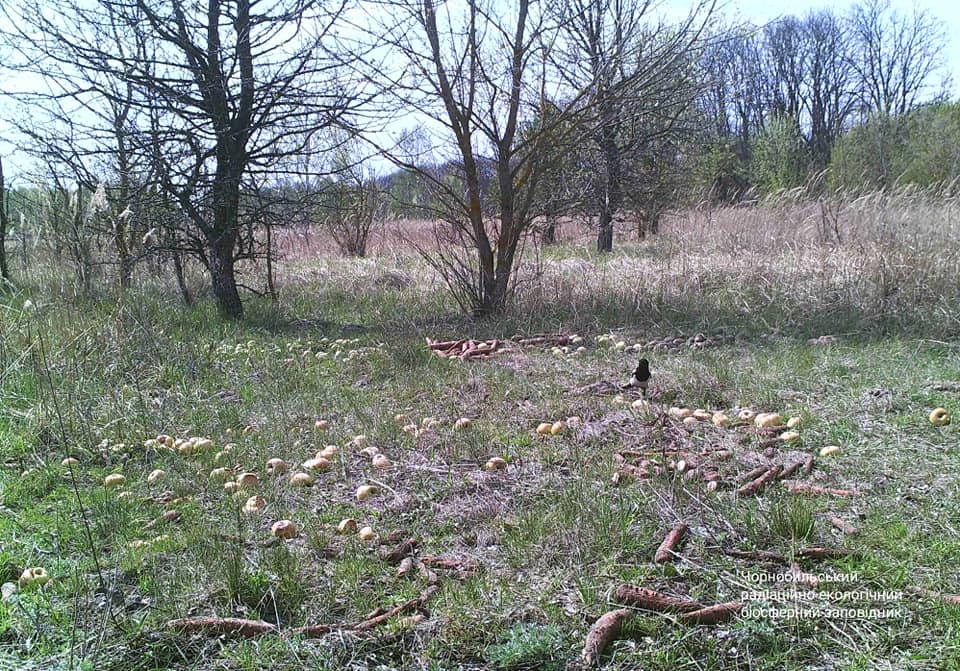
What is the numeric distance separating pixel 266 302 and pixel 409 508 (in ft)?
21.7

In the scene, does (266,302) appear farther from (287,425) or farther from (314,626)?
(314,626)

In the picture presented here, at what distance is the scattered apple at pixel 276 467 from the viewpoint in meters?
3.33

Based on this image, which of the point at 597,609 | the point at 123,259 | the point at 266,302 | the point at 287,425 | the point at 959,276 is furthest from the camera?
the point at 266,302

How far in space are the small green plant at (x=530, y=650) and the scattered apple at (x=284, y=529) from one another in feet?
3.56

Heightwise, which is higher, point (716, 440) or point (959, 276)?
point (959, 276)

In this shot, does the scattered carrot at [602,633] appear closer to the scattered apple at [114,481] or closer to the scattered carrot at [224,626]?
the scattered carrot at [224,626]

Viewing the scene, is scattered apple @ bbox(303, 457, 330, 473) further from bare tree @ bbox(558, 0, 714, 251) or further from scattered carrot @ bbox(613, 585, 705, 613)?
bare tree @ bbox(558, 0, 714, 251)

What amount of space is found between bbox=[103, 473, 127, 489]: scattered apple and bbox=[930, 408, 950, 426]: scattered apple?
3.95m

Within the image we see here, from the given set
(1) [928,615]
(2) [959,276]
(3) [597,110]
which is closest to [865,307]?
(2) [959,276]

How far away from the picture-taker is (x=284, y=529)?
267 centimetres

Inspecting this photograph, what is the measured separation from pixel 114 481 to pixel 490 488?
181cm

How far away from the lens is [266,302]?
29.2 feet

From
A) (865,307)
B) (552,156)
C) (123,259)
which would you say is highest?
(552,156)

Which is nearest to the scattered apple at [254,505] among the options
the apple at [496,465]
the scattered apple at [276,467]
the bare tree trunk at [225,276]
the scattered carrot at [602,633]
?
the scattered apple at [276,467]
